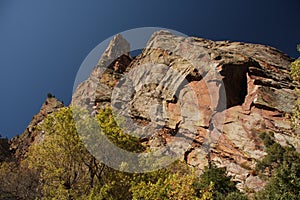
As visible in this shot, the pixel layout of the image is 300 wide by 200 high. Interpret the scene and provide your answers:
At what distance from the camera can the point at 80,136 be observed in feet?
57.1

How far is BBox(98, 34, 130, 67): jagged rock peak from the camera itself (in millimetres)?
95287

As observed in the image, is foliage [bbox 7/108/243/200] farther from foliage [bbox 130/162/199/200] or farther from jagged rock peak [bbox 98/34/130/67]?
jagged rock peak [bbox 98/34/130/67]

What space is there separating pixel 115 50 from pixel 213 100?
173ft

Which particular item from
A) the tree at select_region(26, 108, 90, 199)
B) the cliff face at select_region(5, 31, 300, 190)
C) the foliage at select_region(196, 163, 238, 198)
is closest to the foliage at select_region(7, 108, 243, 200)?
the tree at select_region(26, 108, 90, 199)

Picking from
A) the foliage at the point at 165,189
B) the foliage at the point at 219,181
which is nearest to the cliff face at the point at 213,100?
the foliage at the point at 219,181

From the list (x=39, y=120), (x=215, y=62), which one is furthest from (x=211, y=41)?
(x=39, y=120)

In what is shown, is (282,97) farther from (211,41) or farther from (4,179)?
(4,179)

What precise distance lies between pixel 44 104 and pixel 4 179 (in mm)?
61290

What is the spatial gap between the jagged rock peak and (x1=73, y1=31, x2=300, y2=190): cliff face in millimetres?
19165

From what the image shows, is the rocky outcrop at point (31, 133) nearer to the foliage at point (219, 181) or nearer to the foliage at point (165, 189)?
the foliage at point (219, 181)

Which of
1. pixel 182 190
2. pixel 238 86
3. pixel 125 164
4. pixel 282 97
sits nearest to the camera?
pixel 182 190

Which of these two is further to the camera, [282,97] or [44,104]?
[44,104]

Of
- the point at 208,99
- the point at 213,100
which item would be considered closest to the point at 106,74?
the point at 208,99

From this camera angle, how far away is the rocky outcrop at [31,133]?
8650 centimetres
